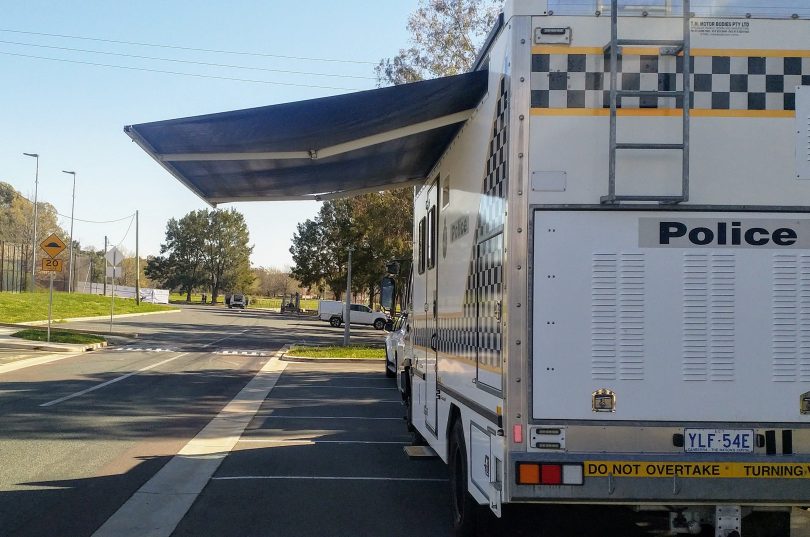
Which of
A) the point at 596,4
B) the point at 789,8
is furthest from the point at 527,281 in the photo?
the point at 789,8

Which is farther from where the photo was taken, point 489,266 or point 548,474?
point 489,266

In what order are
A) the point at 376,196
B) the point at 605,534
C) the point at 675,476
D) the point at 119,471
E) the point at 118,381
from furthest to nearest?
the point at 376,196, the point at 118,381, the point at 119,471, the point at 605,534, the point at 675,476

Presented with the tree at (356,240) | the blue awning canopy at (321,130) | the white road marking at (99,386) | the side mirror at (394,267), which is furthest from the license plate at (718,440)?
the tree at (356,240)

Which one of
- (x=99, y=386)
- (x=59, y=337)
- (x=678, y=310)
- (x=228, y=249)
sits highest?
(x=228, y=249)

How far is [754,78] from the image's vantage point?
4930mm

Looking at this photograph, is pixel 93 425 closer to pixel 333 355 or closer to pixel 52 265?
pixel 333 355

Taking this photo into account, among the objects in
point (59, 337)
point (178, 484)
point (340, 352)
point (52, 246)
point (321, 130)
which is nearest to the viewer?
point (321, 130)

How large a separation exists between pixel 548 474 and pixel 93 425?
28.2 ft

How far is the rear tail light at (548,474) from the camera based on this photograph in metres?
4.71

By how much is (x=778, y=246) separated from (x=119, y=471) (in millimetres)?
6833

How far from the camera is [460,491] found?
20.7ft

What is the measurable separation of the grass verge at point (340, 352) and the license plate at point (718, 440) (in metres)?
20.1

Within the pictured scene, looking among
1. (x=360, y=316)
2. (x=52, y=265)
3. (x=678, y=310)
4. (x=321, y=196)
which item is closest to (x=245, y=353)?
(x=52, y=265)

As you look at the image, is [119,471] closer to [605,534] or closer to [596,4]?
[605,534]
